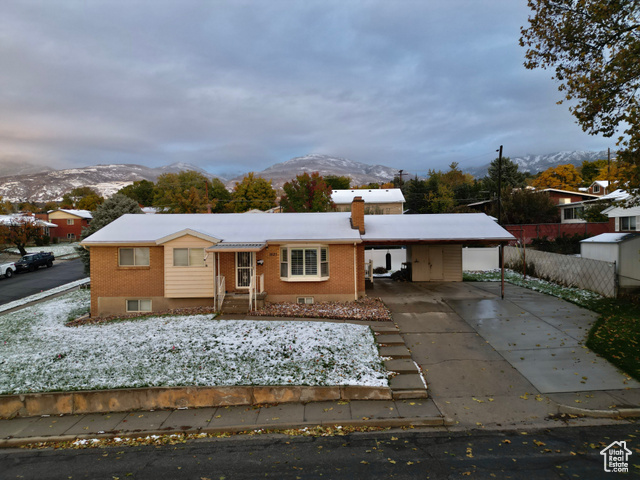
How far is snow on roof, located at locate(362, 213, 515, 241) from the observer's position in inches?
696

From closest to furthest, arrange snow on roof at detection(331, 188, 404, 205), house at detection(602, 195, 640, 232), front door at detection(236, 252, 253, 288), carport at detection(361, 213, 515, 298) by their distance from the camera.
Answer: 1. front door at detection(236, 252, 253, 288)
2. carport at detection(361, 213, 515, 298)
3. house at detection(602, 195, 640, 232)
4. snow on roof at detection(331, 188, 404, 205)

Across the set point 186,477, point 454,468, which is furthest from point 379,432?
point 186,477

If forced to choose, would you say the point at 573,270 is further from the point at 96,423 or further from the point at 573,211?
the point at 573,211

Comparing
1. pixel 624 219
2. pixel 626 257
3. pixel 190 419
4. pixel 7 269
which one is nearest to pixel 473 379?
pixel 190 419

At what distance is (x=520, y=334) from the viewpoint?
492 inches

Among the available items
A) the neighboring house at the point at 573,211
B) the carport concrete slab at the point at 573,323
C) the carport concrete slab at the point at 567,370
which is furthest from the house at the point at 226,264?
the neighboring house at the point at 573,211

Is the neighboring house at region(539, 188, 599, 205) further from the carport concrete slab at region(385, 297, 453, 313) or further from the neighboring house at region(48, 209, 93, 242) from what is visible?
the neighboring house at region(48, 209, 93, 242)

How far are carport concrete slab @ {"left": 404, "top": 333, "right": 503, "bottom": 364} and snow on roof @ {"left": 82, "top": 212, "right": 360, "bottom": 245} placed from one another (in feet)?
18.4

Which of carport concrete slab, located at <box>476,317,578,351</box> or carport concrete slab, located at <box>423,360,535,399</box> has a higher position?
carport concrete slab, located at <box>476,317,578,351</box>

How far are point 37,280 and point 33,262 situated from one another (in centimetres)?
782

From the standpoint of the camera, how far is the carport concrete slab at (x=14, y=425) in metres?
8.16

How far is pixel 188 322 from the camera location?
13.6 metres

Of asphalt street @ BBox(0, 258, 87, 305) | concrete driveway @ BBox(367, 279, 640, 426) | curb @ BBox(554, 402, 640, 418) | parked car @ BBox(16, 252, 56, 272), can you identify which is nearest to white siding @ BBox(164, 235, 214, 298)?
concrete driveway @ BBox(367, 279, 640, 426)

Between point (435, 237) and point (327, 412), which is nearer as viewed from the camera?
point (327, 412)
